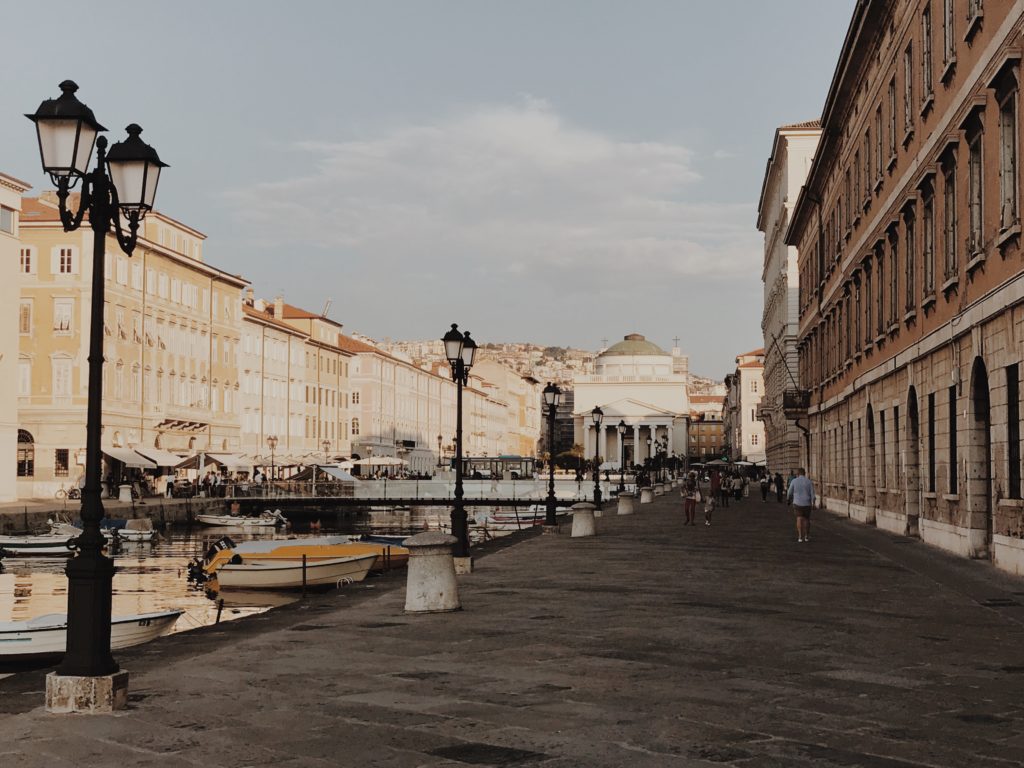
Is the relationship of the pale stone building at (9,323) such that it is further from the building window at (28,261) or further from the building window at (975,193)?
the building window at (975,193)

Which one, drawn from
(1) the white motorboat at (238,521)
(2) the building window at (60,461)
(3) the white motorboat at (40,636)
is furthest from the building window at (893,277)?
(2) the building window at (60,461)

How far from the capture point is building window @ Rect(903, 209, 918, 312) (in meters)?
31.0

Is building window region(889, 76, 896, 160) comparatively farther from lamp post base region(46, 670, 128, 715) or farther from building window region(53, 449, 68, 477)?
building window region(53, 449, 68, 477)

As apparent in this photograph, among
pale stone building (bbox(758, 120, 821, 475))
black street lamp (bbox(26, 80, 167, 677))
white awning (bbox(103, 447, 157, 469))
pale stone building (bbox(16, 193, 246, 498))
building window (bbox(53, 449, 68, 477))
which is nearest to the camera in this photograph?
black street lamp (bbox(26, 80, 167, 677))

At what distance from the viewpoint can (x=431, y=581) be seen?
15898 millimetres

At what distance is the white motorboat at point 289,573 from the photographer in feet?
103

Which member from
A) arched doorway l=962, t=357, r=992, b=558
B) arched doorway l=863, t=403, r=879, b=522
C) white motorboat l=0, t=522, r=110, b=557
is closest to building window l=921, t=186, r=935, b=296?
arched doorway l=962, t=357, r=992, b=558

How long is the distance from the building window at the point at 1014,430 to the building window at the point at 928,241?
7197 mm

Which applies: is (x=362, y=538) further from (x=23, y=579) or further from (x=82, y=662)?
(x=82, y=662)

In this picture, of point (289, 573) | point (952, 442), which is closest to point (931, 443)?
point (952, 442)

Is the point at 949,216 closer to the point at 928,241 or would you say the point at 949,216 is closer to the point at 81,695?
the point at 928,241

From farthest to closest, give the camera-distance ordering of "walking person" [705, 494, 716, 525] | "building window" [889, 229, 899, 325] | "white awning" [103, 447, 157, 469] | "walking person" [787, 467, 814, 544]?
"white awning" [103, 447, 157, 469], "walking person" [705, 494, 716, 525], "building window" [889, 229, 899, 325], "walking person" [787, 467, 814, 544]

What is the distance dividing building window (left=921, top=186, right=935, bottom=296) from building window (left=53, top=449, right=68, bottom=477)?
5331 cm

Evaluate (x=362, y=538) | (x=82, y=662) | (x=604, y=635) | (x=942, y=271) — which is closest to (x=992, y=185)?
(x=942, y=271)
